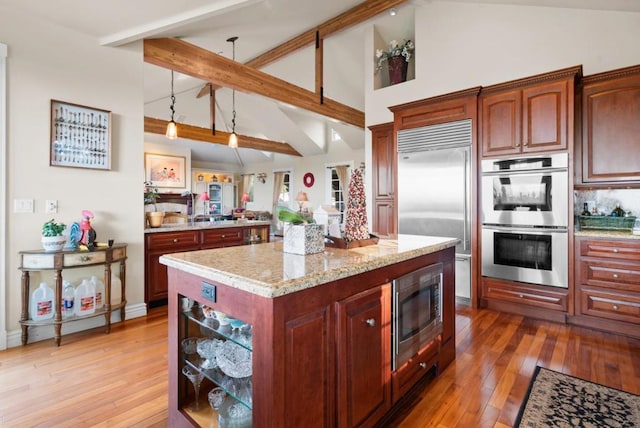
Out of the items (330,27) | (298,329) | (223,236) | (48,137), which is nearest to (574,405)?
(298,329)

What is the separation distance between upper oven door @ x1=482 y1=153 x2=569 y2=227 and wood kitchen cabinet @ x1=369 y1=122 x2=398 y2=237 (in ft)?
4.46

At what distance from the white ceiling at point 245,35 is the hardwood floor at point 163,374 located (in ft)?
8.83

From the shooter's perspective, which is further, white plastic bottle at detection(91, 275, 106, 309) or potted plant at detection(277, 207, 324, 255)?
white plastic bottle at detection(91, 275, 106, 309)

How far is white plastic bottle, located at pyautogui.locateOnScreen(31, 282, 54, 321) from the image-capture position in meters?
2.60

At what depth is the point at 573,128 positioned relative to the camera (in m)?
2.95

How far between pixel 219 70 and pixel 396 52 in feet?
8.01

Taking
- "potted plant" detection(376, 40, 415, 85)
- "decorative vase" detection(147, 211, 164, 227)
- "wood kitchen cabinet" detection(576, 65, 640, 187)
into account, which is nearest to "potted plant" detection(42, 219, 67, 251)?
"decorative vase" detection(147, 211, 164, 227)

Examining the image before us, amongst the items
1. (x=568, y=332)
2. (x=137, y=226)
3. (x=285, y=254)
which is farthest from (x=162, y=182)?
(x=568, y=332)

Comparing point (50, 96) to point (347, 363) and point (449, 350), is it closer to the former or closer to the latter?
point (347, 363)

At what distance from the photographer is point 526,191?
126 inches

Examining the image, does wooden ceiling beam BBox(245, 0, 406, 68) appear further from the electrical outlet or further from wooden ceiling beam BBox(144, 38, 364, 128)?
the electrical outlet

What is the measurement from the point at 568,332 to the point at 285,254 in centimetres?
288

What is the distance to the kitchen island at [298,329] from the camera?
1.12 m

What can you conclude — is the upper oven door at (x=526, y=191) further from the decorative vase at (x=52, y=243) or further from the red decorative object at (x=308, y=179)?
the red decorative object at (x=308, y=179)
